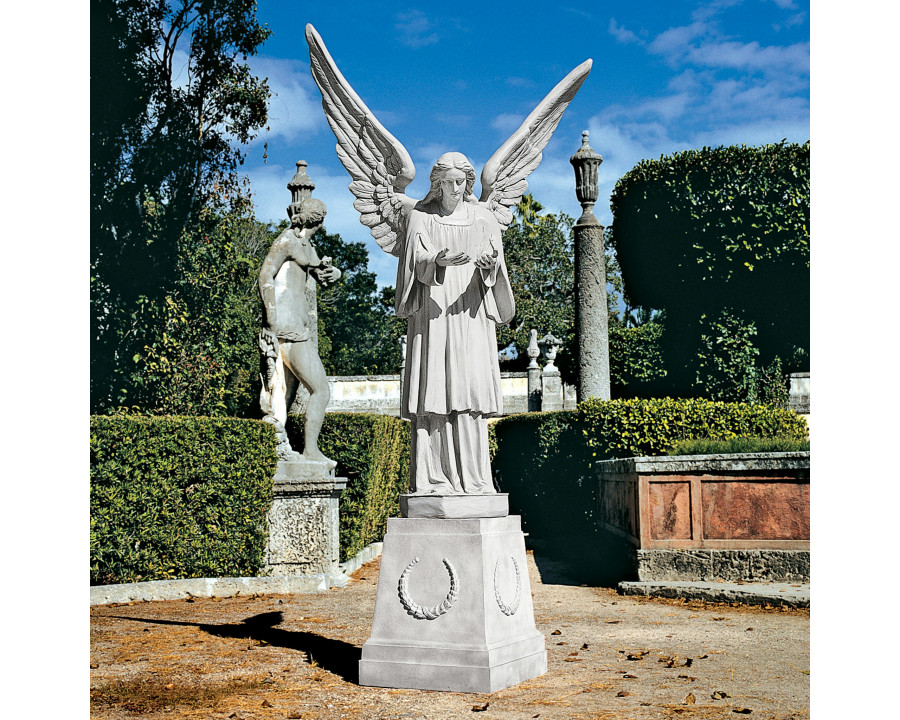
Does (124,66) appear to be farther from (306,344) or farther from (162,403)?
(306,344)

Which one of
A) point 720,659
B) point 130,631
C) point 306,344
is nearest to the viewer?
point 720,659

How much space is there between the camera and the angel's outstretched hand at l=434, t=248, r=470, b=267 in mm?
4980

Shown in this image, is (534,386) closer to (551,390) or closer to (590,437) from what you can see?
(551,390)

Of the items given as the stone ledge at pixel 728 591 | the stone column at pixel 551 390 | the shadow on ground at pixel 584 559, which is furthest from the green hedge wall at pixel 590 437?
the stone column at pixel 551 390

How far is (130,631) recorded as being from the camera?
643cm

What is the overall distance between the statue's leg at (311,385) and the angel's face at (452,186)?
4.17 meters

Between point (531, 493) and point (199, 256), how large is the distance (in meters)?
6.99

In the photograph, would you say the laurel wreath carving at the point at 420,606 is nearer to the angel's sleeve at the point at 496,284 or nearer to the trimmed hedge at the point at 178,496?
the angel's sleeve at the point at 496,284

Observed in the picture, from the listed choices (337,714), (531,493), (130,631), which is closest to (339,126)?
(337,714)

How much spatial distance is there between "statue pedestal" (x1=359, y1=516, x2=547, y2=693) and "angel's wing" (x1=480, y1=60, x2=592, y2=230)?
6.79 ft

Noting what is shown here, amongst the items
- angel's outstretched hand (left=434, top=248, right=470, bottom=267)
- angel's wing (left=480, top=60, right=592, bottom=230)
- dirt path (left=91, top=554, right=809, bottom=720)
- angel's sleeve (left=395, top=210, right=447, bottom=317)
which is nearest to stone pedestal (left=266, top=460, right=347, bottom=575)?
dirt path (left=91, top=554, right=809, bottom=720)

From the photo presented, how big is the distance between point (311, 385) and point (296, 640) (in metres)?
3.50

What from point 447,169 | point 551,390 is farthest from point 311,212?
point 551,390

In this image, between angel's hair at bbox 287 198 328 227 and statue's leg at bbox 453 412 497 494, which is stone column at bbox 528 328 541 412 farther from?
statue's leg at bbox 453 412 497 494
